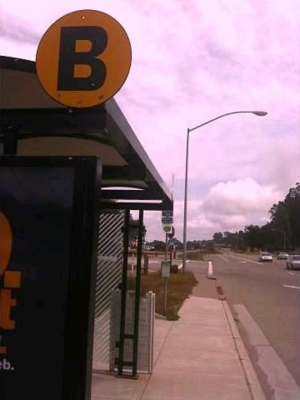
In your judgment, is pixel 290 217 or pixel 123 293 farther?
pixel 290 217

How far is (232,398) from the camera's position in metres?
6.10

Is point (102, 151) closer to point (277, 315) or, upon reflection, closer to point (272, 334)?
point (272, 334)

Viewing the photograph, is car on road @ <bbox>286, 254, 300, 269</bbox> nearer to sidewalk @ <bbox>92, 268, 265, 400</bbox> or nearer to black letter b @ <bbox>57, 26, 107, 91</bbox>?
sidewalk @ <bbox>92, 268, 265, 400</bbox>

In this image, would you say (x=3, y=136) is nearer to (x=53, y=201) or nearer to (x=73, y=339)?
(x=53, y=201)

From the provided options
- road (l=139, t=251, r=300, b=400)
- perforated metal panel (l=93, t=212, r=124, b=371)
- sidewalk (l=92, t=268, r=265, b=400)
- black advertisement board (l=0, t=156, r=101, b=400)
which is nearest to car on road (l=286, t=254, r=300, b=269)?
road (l=139, t=251, r=300, b=400)

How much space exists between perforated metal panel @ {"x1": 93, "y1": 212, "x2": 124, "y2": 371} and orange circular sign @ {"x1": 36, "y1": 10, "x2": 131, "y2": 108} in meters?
3.24

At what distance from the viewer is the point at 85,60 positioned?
336 cm

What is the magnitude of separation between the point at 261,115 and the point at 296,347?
13.8 meters

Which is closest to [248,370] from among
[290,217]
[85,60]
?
[85,60]

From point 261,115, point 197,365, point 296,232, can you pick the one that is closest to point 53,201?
point 197,365

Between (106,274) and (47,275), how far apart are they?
3.72 meters

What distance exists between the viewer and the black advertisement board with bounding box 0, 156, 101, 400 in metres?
3.06

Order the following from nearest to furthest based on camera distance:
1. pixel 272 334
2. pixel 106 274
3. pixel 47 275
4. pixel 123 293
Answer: pixel 47 275, pixel 123 293, pixel 106 274, pixel 272 334

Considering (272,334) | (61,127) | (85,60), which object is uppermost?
(85,60)
